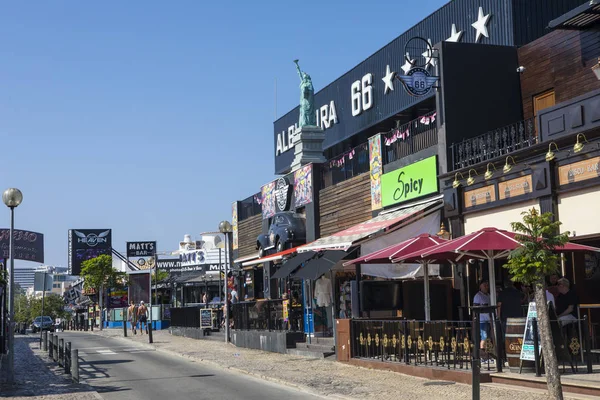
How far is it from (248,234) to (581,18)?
23.2 m

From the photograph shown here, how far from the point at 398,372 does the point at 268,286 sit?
18.0 m

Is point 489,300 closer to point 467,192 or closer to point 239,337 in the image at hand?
point 467,192

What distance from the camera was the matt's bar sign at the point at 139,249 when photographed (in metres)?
82.4

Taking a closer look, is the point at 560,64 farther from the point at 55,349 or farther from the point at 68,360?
the point at 55,349

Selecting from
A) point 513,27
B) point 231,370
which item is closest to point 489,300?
point 231,370

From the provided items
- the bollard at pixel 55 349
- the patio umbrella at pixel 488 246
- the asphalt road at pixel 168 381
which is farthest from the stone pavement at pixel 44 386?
the patio umbrella at pixel 488 246

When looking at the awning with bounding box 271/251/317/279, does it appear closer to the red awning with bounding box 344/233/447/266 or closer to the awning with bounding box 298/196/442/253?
the awning with bounding box 298/196/442/253

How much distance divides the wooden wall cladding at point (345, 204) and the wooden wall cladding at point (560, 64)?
20.0 feet

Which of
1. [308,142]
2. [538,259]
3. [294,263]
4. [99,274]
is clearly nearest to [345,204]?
[294,263]

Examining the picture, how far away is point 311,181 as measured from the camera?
29.0m

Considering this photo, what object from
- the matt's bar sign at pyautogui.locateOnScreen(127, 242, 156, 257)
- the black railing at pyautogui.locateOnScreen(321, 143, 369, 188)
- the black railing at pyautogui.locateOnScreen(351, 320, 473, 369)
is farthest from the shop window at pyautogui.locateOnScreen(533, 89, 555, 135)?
the matt's bar sign at pyautogui.locateOnScreen(127, 242, 156, 257)

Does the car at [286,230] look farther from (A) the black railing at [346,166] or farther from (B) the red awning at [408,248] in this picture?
(B) the red awning at [408,248]

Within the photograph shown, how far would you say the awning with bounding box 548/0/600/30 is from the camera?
16.6 m

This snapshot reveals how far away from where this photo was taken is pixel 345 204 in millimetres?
26547
